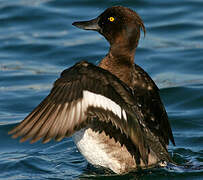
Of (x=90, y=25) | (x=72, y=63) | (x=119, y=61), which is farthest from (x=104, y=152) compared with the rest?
(x=72, y=63)

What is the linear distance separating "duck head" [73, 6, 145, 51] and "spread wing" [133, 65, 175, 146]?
0.46 meters

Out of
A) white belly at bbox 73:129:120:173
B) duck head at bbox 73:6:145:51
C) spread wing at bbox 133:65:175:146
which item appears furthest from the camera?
spread wing at bbox 133:65:175:146

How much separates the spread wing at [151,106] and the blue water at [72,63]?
47 centimetres

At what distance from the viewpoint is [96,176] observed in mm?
5801

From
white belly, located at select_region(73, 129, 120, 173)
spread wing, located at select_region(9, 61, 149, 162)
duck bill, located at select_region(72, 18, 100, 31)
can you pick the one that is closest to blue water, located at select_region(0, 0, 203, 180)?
white belly, located at select_region(73, 129, 120, 173)

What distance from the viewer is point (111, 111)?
484 centimetres

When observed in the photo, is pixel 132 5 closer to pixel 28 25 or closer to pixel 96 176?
pixel 28 25

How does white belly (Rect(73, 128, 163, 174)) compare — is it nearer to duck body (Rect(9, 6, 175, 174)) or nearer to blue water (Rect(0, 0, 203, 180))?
duck body (Rect(9, 6, 175, 174))

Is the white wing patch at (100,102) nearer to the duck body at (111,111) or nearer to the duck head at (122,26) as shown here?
→ the duck body at (111,111)

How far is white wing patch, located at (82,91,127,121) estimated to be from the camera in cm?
482

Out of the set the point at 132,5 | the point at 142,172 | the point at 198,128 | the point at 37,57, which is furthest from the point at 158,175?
the point at 132,5

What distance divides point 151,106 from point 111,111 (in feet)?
4.26

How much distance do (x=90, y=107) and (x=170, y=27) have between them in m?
6.58

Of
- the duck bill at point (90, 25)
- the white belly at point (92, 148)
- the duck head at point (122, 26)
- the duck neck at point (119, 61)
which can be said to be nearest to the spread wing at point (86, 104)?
the white belly at point (92, 148)
